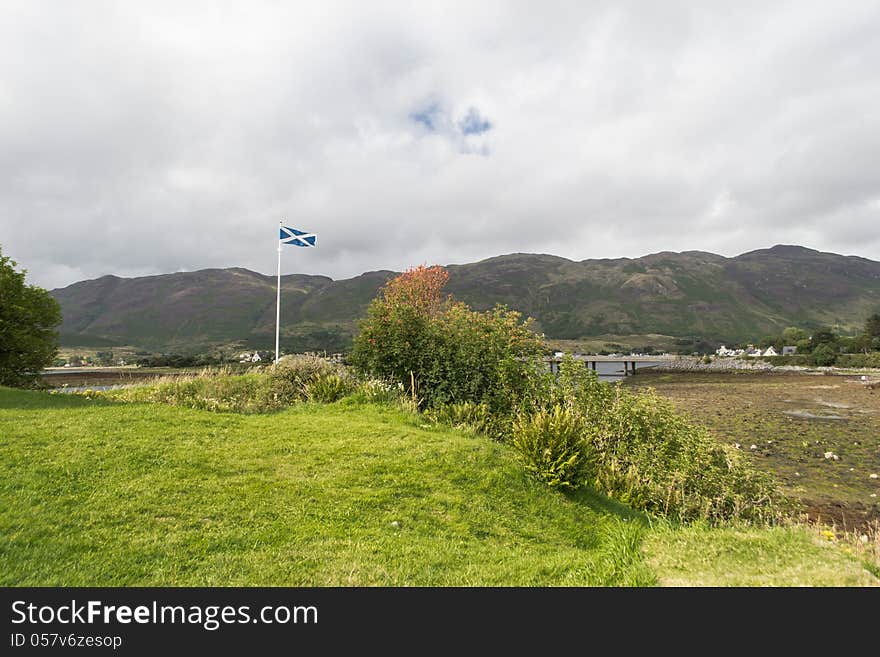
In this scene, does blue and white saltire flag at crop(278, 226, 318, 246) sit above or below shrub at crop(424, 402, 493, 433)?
above

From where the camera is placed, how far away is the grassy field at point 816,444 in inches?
503

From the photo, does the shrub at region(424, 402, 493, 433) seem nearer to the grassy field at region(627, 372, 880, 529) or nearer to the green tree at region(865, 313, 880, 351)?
the grassy field at region(627, 372, 880, 529)

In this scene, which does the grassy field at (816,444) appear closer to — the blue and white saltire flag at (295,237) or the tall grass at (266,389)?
the tall grass at (266,389)

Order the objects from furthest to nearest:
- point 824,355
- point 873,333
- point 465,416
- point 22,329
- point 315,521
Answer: point 873,333
point 824,355
point 22,329
point 465,416
point 315,521

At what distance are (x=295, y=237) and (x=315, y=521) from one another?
1516 centimetres

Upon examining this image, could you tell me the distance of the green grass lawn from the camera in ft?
15.3

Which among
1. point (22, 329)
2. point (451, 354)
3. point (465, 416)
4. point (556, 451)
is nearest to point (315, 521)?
point (556, 451)

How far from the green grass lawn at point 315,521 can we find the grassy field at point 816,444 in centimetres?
733

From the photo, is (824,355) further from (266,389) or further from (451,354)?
(266,389)

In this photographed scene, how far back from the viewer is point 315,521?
19.6 ft

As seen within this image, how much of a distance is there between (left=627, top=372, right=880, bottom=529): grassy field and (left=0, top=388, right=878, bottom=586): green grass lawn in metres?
7.33

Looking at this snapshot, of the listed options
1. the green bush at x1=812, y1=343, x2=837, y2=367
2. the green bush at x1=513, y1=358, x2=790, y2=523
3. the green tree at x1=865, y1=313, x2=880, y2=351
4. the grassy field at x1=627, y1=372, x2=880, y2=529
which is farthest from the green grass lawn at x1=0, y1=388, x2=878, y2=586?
the green tree at x1=865, y1=313, x2=880, y2=351

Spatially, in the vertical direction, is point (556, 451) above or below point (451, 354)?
below
